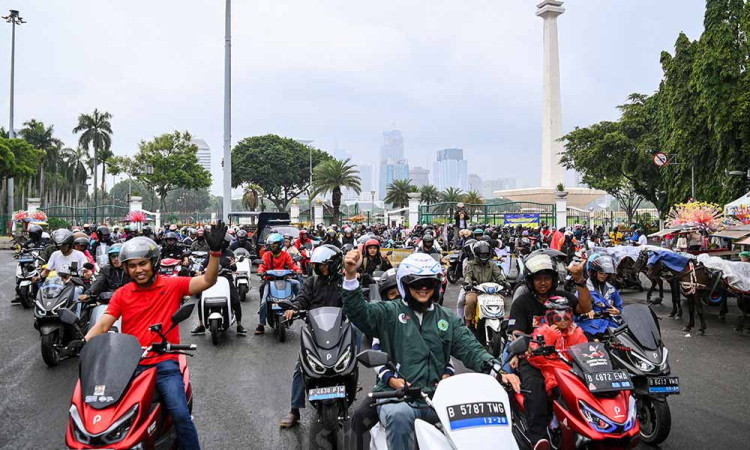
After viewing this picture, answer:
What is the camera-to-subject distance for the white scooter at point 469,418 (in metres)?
2.51

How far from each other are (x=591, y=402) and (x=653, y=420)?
1630mm

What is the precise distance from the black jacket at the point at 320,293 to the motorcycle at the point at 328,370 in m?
1.24

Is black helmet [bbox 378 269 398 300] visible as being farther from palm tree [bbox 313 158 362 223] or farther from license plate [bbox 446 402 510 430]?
palm tree [bbox 313 158 362 223]

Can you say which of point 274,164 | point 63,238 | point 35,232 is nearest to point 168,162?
point 274,164

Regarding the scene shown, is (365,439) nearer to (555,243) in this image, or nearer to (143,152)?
(555,243)

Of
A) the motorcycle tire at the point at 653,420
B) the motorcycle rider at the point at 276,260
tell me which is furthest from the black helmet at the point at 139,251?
the motorcycle rider at the point at 276,260

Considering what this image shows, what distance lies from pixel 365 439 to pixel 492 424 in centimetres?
112

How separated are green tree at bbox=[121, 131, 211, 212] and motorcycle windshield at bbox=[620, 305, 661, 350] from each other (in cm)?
5031

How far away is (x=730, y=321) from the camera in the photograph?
10.8 meters

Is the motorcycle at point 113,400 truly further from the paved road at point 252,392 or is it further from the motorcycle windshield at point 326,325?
the paved road at point 252,392

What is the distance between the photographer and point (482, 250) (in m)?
7.60

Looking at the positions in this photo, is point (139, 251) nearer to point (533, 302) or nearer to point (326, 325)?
point (326, 325)

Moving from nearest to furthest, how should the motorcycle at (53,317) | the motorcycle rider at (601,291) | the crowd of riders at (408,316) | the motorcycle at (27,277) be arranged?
1. the crowd of riders at (408,316)
2. the motorcycle rider at (601,291)
3. the motorcycle at (53,317)
4. the motorcycle at (27,277)

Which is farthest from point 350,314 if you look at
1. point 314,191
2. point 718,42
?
point 314,191
